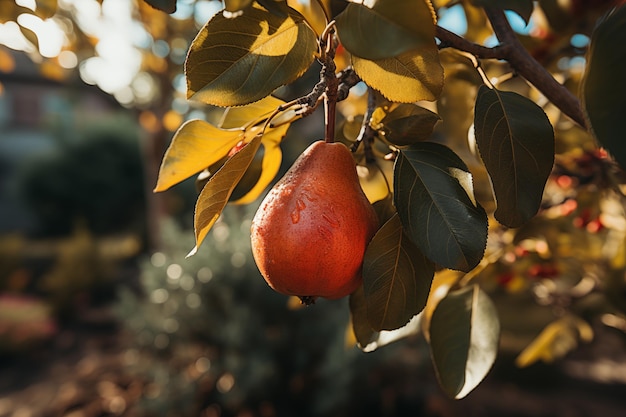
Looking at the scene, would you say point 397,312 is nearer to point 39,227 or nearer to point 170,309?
point 170,309

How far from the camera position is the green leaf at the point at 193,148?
1.71 feet

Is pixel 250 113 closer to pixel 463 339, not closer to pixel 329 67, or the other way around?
pixel 329 67

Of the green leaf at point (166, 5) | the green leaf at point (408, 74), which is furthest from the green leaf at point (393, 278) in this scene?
the green leaf at point (166, 5)

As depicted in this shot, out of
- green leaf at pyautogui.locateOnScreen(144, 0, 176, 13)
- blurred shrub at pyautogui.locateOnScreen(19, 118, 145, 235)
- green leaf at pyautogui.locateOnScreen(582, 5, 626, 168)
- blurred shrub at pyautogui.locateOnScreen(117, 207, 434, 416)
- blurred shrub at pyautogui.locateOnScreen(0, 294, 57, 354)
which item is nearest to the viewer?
green leaf at pyautogui.locateOnScreen(582, 5, 626, 168)

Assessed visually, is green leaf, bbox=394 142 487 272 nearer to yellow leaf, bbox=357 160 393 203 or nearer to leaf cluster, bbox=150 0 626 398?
leaf cluster, bbox=150 0 626 398

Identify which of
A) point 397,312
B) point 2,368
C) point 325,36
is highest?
point 325,36

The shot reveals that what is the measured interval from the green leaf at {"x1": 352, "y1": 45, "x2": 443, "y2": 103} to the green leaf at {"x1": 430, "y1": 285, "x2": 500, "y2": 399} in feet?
0.94

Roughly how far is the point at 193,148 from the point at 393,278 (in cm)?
24

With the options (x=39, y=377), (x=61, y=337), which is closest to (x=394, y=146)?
(x=39, y=377)

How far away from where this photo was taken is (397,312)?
0.44 metres

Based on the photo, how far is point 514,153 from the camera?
1.40ft

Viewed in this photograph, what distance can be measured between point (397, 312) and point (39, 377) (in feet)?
12.6

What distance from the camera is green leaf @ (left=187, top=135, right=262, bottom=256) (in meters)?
0.44

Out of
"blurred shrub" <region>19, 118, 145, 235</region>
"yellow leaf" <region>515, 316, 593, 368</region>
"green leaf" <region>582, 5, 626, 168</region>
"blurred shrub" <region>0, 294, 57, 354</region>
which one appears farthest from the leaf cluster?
"blurred shrub" <region>19, 118, 145, 235</region>
